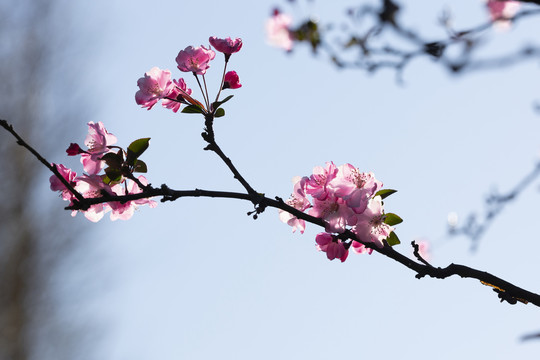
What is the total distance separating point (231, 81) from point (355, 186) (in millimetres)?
361

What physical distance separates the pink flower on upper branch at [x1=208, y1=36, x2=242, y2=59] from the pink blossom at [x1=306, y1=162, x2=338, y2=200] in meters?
0.33

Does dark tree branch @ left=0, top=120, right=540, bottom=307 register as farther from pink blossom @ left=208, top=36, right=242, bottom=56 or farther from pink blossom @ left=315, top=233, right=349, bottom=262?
pink blossom @ left=208, top=36, right=242, bottom=56

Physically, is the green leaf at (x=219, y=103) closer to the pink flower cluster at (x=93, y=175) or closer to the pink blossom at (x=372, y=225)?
the pink flower cluster at (x=93, y=175)

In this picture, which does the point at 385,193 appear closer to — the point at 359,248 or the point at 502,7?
the point at 359,248

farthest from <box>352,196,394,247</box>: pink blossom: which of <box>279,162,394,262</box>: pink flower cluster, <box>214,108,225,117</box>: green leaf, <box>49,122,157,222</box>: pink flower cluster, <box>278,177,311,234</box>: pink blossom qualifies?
<box>49,122,157,222</box>: pink flower cluster

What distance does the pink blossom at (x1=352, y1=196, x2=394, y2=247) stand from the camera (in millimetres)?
956

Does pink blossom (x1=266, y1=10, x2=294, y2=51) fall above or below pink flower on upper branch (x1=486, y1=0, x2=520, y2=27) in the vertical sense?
above

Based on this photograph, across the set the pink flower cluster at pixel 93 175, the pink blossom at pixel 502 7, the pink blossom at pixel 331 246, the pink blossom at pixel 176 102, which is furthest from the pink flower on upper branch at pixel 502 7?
the pink flower cluster at pixel 93 175

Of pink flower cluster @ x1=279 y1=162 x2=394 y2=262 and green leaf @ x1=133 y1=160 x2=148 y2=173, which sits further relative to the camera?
green leaf @ x1=133 y1=160 x2=148 y2=173

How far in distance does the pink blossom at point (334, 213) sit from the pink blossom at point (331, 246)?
0.21 feet

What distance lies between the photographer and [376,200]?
100cm

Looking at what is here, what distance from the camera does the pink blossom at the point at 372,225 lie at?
96 centimetres

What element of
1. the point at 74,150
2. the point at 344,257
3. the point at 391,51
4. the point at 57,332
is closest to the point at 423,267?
the point at 344,257

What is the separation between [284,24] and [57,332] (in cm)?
473
